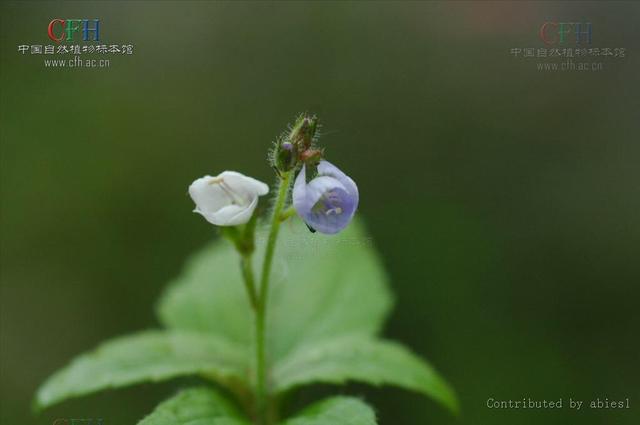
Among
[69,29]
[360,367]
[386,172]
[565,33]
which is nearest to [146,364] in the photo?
[360,367]

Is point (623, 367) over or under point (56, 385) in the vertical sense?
under

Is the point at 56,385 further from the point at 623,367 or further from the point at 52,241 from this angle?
the point at 623,367

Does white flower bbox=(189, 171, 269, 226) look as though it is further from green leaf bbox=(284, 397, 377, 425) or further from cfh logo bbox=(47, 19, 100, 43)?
cfh logo bbox=(47, 19, 100, 43)

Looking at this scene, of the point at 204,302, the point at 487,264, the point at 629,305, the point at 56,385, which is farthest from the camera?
the point at 487,264

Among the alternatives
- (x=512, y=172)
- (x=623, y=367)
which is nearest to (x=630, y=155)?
(x=512, y=172)

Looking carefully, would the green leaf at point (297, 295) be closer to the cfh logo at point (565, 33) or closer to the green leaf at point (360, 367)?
the green leaf at point (360, 367)

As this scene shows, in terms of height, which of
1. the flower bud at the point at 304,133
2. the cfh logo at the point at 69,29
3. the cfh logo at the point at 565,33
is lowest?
the flower bud at the point at 304,133

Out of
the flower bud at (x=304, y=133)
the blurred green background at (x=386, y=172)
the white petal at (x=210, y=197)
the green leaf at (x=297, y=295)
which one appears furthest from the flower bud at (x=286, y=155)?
the blurred green background at (x=386, y=172)
